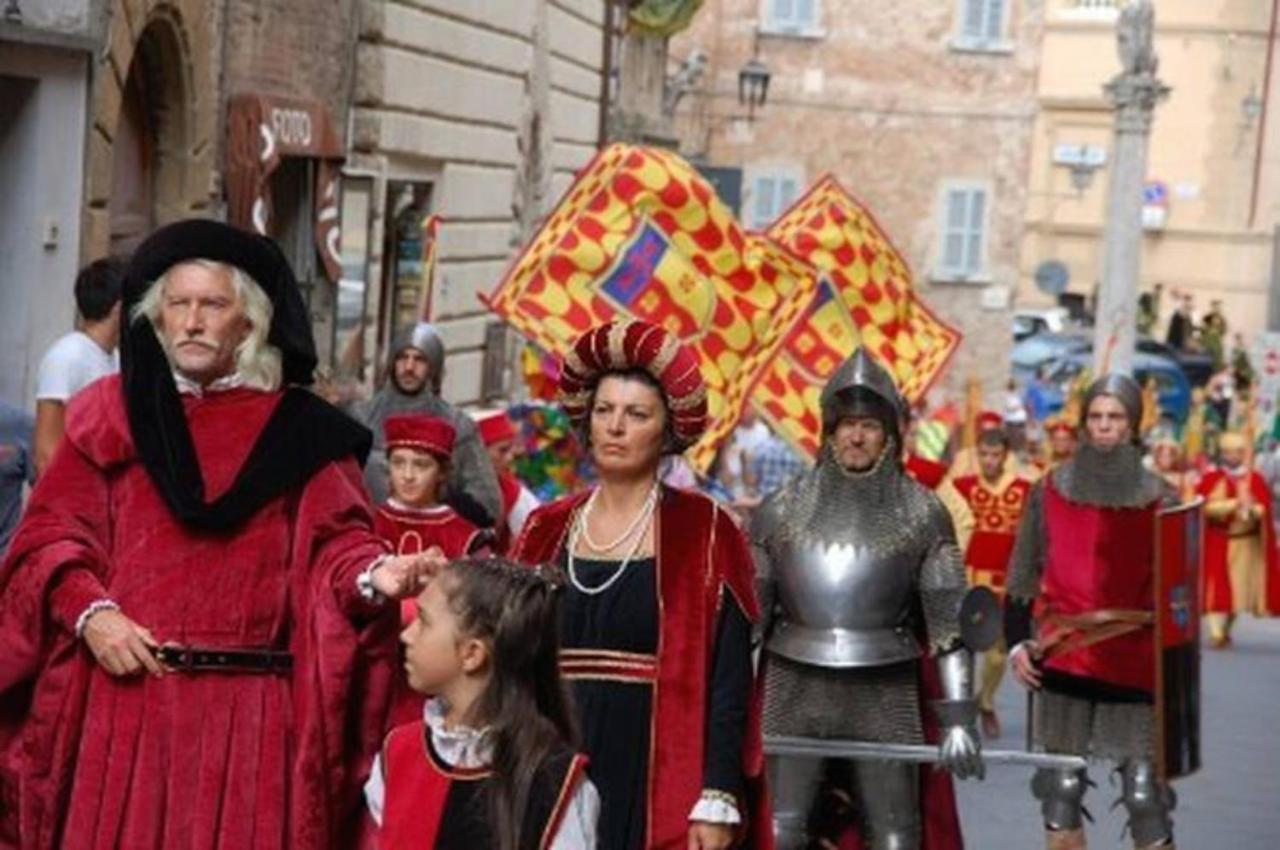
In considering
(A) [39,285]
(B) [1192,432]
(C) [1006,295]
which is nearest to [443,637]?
(A) [39,285]

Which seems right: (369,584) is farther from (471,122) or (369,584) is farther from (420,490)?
(471,122)

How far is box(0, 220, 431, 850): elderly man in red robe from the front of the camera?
272 inches

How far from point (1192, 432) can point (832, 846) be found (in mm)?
20998

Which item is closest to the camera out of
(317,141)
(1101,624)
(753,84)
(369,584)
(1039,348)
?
(369,584)

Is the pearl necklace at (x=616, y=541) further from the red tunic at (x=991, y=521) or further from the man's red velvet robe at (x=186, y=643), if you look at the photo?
the red tunic at (x=991, y=521)

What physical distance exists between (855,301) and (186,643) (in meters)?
10.2

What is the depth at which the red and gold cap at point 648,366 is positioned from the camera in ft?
25.9

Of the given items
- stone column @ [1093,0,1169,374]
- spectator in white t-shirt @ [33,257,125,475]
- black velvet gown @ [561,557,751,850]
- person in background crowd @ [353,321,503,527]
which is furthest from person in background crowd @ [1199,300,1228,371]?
black velvet gown @ [561,557,751,850]

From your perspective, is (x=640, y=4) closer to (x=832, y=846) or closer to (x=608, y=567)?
(x=832, y=846)

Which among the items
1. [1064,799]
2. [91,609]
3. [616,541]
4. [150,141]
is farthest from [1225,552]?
[91,609]

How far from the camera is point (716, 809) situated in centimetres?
766

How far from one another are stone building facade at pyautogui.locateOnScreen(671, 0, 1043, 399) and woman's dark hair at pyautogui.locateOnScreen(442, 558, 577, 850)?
44038mm

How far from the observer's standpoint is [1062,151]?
215ft

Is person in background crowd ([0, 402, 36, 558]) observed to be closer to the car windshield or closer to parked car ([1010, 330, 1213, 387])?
parked car ([1010, 330, 1213, 387])
